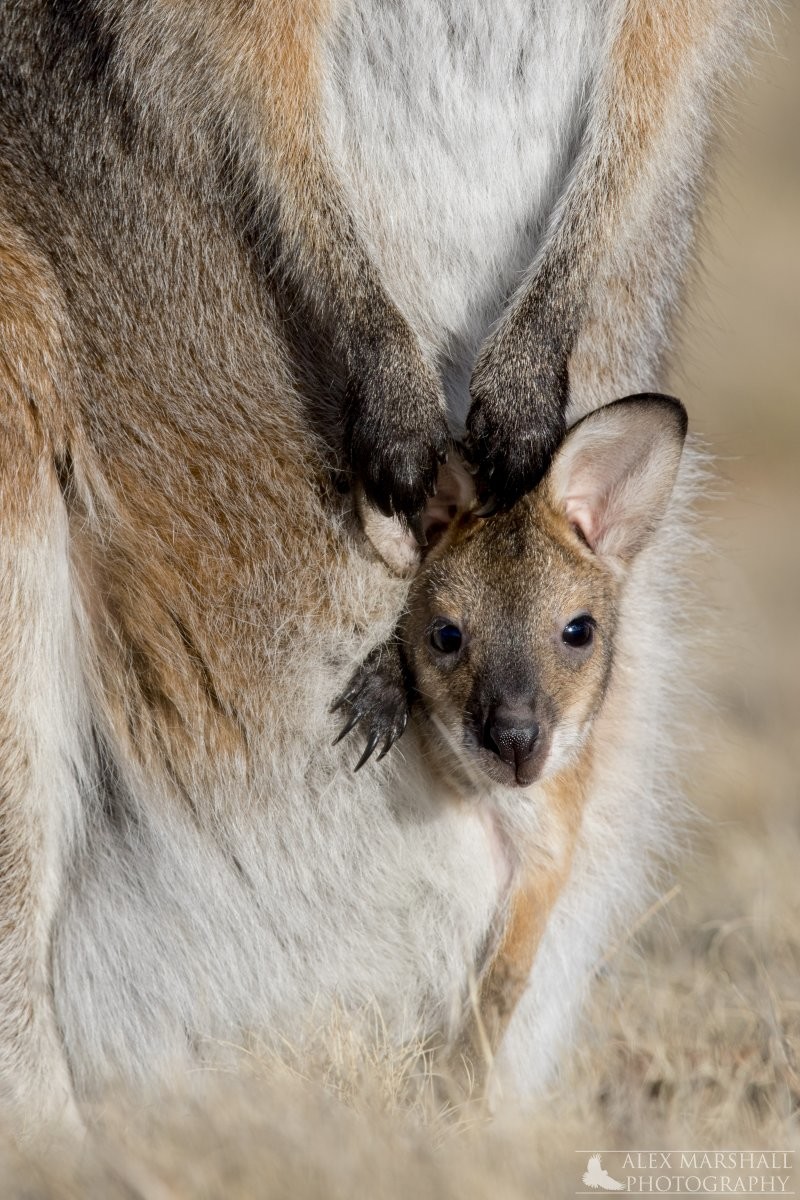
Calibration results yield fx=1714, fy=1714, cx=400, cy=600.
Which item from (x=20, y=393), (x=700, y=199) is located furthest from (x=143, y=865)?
(x=700, y=199)

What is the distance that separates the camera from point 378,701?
3184 millimetres

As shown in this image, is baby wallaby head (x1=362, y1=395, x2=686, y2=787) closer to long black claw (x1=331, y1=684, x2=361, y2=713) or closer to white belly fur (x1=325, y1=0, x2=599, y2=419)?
long black claw (x1=331, y1=684, x2=361, y2=713)

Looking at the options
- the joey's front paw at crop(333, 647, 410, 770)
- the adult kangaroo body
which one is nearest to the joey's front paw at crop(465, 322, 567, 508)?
the adult kangaroo body

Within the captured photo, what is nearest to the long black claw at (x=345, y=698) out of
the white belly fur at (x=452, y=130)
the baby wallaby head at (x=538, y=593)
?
the baby wallaby head at (x=538, y=593)

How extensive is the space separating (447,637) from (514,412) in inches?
17.8

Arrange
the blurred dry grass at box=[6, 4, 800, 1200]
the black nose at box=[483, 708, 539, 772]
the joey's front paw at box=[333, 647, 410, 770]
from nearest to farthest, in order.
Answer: the blurred dry grass at box=[6, 4, 800, 1200]
the black nose at box=[483, 708, 539, 772]
the joey's front paw at box=[333, 647, 410, 770]

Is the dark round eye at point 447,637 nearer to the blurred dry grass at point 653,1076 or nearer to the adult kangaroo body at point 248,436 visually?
the adult kangaroo body at point 248,436

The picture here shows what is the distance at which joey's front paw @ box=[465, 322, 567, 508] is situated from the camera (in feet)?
10.3

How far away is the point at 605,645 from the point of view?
317cm

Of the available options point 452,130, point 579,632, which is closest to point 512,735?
point 579,632

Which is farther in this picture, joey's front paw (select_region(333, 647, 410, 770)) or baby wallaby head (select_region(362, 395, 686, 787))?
joey's front paw (select_region(333, 647, 410, 770))

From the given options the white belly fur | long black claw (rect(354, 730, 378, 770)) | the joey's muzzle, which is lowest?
long black claw (rect(354, 730, 378, 770))

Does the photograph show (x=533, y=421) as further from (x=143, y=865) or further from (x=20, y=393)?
(x=143, y=865)

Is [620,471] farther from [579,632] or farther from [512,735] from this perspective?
[512,735]
